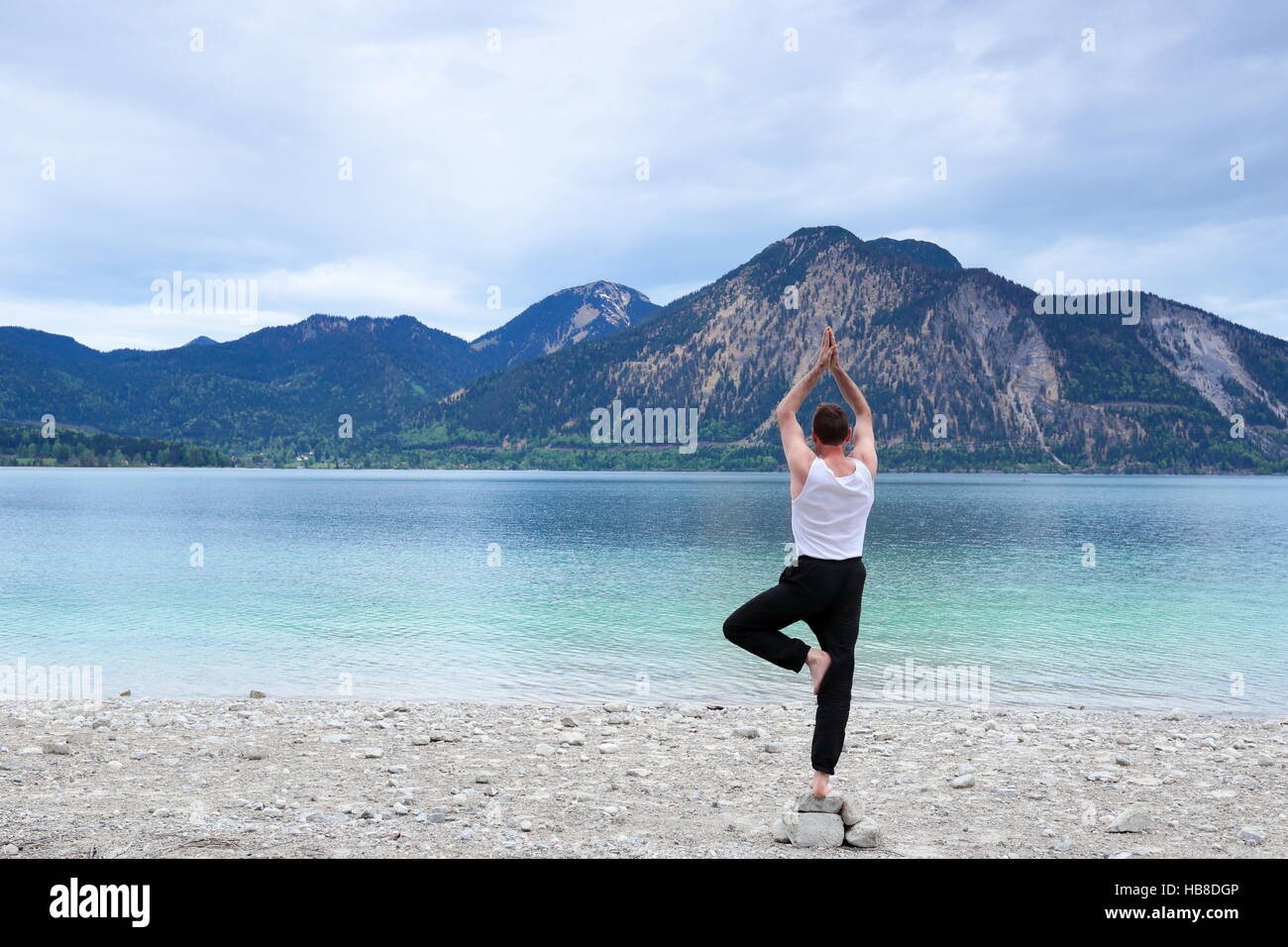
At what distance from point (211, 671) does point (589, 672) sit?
33.3ft

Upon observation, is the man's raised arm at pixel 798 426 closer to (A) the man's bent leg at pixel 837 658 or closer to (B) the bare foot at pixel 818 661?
Answer: (A) the man's bent leg at pixel 837 658

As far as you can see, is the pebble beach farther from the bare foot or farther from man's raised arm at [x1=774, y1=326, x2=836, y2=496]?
man's raised arm at [x1=774, y1=326, x2=836, y2=496]

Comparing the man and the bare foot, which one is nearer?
the man

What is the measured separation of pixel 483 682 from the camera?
23656 millimetres

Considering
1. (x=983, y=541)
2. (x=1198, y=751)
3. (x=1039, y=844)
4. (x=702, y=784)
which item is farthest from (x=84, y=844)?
(x=983, y=541)

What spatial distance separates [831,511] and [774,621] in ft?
3.73

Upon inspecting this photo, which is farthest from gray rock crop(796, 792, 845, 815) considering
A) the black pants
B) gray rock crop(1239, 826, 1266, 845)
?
gray rock crop(1239, 826, 1266, 845)

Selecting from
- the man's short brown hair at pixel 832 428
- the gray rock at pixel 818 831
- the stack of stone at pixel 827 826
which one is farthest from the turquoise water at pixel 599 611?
the man's short brown hair at pixel 832 428

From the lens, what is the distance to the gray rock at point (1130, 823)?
32.3 feet

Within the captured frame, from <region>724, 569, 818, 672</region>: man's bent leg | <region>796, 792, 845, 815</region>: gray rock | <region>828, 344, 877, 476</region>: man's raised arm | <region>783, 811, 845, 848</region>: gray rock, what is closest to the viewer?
<region>724, 569, 818, 672</region>: man's bent leg

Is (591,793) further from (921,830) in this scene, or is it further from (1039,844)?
(1039,844)

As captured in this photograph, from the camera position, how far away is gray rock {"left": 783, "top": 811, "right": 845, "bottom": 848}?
29.4ft

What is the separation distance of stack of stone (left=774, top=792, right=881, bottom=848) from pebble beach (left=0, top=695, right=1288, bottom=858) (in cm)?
10

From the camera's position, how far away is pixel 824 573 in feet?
27.7
